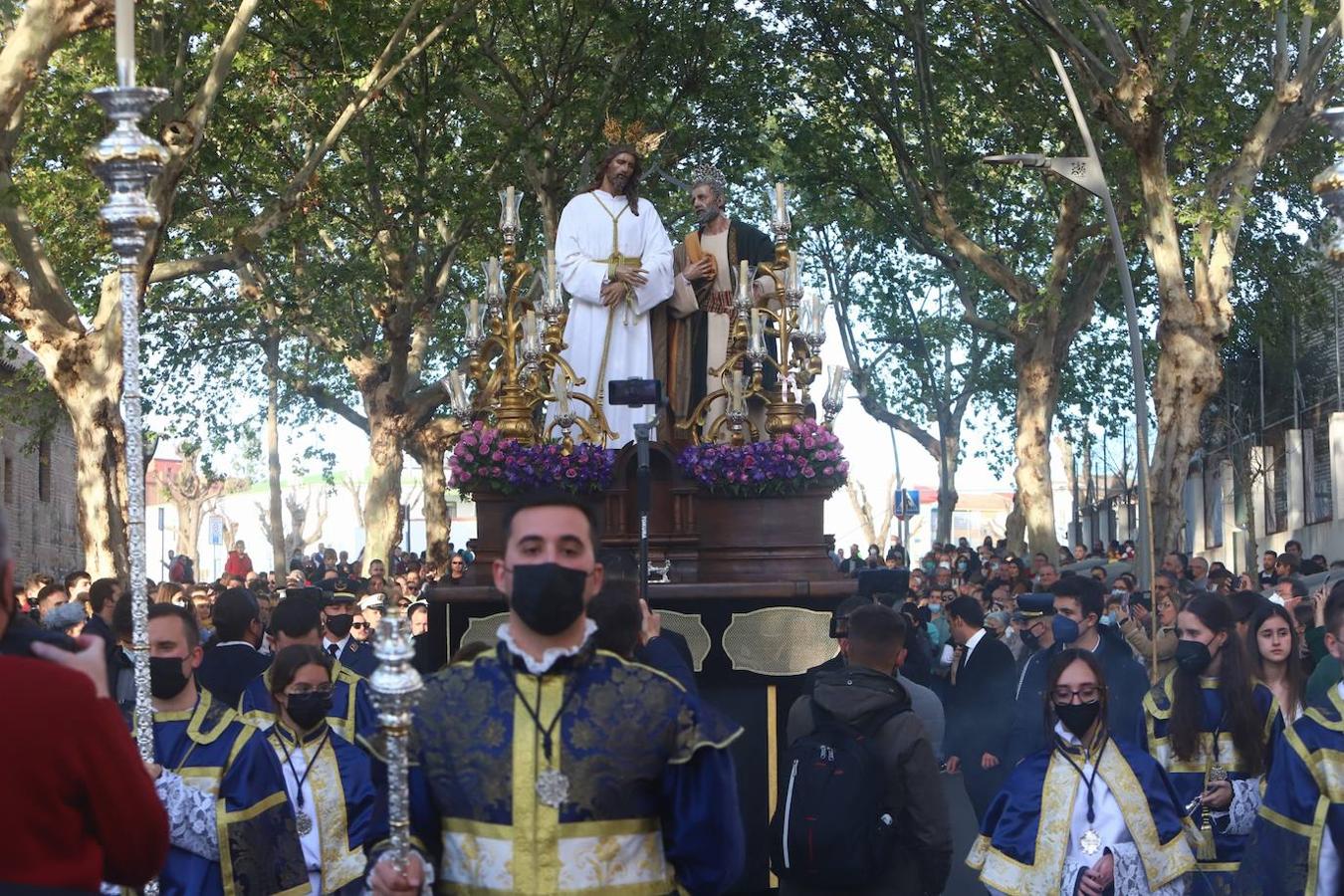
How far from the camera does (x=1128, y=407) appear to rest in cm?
4419

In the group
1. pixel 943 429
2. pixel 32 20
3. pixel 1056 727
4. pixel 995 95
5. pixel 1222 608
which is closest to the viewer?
pixel 1056 727

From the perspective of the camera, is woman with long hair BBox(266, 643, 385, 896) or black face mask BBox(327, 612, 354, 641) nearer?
woman with long hair BBox(266, 643, 385, 896)

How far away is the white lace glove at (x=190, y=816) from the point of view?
6375 mm

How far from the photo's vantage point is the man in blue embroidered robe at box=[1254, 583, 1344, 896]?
6152 millimetres

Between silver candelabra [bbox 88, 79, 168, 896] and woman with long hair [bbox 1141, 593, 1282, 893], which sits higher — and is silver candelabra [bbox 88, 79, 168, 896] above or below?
above

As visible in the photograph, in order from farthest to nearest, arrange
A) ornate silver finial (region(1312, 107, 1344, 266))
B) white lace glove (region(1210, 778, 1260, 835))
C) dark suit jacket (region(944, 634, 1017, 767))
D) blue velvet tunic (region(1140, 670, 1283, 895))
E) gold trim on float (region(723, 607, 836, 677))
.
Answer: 1. gold trim on float (region(723, 607, 836, 677))
2. dark suit jacket (region(944, 634, 1017, 767))
3. blue velvet tunic (region(1140, 670, 1283, 895))
4. white lace glove (region(1210, 778, 1260, 835))
5. ornate silver finial (region(1312, 107, 1344, 266))

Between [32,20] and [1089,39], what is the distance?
40.9ft

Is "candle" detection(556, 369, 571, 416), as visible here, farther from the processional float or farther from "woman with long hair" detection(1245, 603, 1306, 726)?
"woman with long hair" detection(1245, 603, 1306, 726)

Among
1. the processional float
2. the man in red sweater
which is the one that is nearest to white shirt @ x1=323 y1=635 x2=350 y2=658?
the processional float

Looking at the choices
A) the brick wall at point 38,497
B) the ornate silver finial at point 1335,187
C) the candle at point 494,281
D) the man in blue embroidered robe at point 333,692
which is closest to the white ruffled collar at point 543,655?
the man in blue embroidered robe at point 333,692

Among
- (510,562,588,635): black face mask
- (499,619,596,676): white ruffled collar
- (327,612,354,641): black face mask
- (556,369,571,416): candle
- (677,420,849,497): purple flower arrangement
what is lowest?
(327,612,354,641): black face mask

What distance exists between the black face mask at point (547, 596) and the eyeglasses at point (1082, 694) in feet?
9.23

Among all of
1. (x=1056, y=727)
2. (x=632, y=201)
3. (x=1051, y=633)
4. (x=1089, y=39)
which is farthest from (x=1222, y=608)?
(x=1089, y=39)

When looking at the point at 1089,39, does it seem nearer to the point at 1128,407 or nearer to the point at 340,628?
the point at 340,628
